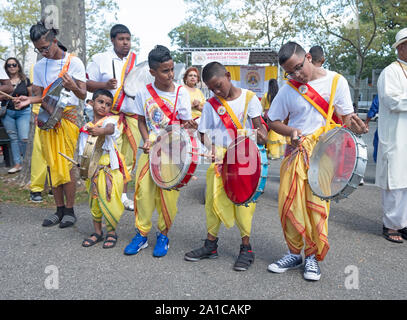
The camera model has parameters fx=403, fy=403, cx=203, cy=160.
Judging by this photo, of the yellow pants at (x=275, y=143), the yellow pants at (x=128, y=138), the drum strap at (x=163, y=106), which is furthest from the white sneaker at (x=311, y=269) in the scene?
the yellow pants at (x=275, y=143)

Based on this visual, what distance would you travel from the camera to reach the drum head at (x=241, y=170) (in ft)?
11.2

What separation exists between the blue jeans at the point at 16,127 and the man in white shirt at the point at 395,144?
22.6 ft

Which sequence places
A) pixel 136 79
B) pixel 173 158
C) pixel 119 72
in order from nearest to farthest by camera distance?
pixel 173 158 → pixel 136 79 → pixel 119 72

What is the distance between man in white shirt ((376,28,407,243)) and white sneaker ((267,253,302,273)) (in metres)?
1.48

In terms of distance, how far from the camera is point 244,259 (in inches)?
149

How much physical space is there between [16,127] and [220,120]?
6237 mm

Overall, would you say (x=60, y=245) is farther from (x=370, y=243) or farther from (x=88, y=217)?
(x=370, y=243)

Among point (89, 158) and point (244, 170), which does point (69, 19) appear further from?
point (244, 170)

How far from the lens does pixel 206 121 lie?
3938 mm

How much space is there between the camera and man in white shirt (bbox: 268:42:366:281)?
3471 mm

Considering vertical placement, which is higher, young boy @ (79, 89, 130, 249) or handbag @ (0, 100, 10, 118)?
handbag @ (0, 100, 10, 118)

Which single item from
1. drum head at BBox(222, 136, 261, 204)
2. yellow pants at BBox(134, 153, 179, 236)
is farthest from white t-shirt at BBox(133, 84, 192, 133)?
drum head at BBox(222, 136, 261, 204)

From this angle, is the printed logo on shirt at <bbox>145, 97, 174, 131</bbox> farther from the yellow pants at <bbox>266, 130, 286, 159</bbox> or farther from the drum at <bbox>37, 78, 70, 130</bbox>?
the yellow pants at <bbox>266, 130, 286, 159</bbox>

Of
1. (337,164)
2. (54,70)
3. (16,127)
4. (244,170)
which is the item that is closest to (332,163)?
(337,164)
